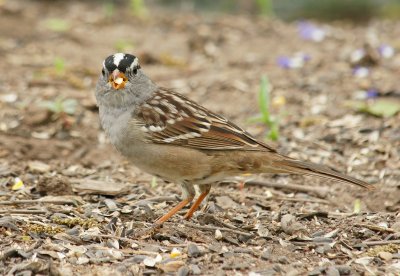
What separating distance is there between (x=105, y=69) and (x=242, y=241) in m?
1.47

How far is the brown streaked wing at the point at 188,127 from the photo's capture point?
16.7 ft

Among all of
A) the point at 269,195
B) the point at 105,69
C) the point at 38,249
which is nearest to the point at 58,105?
the point at 105,69

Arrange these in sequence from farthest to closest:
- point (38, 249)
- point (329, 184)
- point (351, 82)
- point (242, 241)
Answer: point (351, 82), point (329, 184), point (242, 241), point (38, 249)

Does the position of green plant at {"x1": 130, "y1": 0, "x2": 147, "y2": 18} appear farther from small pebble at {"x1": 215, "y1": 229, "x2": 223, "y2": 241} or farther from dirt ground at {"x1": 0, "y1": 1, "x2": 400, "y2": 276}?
small pebble at {"x1": 215, "y1": 229, "x2": 223, "y2": 241}

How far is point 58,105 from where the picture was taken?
22.4 feet

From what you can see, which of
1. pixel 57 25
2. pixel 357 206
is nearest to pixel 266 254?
pixel 357 206

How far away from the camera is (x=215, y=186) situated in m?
6.03

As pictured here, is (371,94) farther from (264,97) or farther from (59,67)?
(59,67)

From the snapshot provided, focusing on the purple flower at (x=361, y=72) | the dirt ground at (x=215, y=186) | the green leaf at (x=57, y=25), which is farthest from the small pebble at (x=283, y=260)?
the green leaf at (x=57, y=25)

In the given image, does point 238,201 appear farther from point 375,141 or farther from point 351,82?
point 351,82

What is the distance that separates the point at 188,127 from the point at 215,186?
974mm

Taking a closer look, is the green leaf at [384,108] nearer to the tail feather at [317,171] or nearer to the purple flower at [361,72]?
the purple flower at [361,72]

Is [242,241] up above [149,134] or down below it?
below

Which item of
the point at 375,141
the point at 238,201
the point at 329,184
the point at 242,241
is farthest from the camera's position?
the point at 375,141
